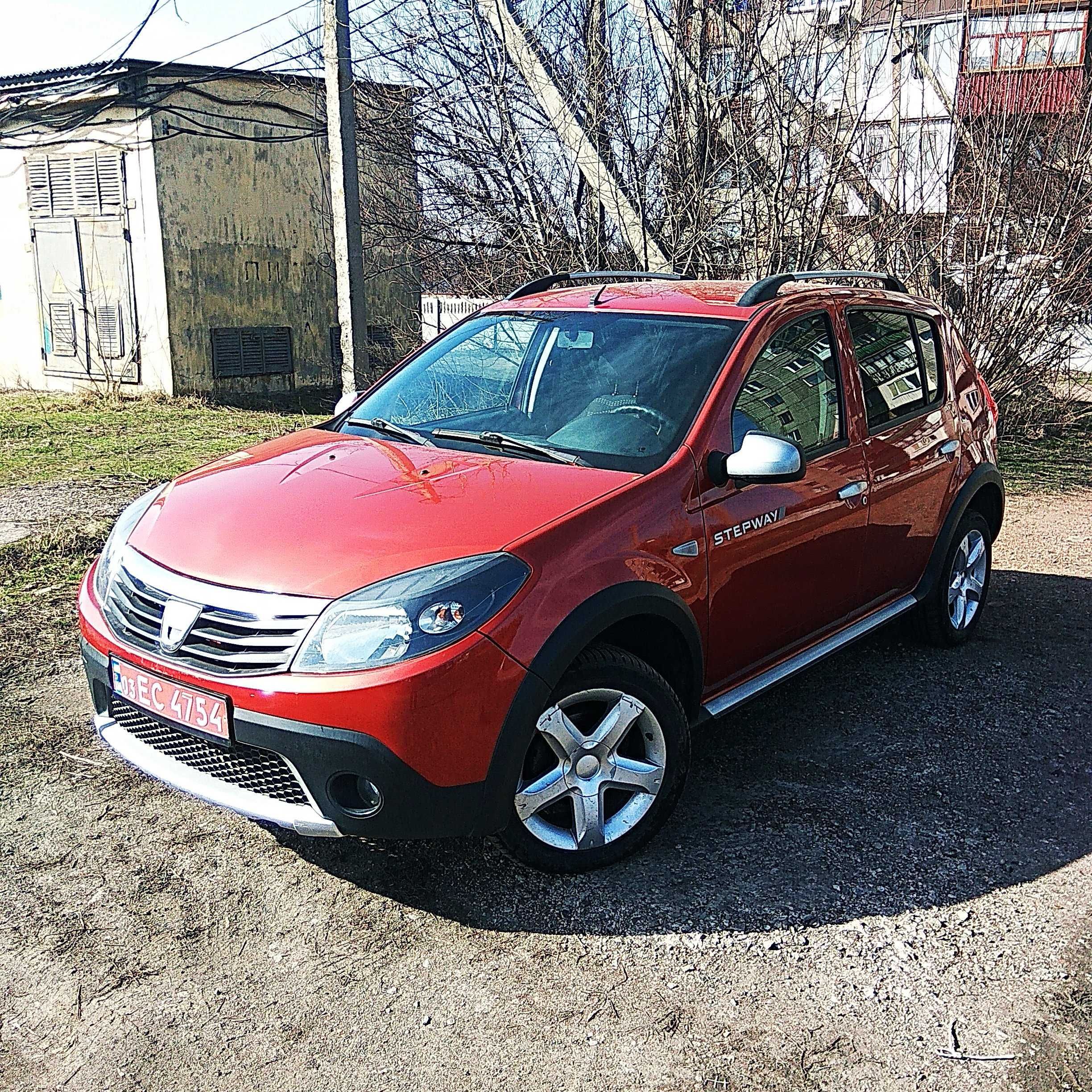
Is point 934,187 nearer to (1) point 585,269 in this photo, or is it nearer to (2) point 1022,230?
(2) point 1022,230

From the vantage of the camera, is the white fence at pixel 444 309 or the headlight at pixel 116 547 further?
the white fence at pixel 444 309

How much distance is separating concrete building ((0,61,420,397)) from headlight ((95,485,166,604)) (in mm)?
9406

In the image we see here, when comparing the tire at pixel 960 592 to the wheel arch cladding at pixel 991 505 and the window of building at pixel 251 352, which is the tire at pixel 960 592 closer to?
the wheel arch cladding at pixel 991 505

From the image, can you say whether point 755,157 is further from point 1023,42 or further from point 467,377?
point 467,377

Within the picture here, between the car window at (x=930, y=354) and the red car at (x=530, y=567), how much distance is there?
32cm

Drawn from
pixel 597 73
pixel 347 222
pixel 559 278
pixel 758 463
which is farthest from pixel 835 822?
pixel 597 73

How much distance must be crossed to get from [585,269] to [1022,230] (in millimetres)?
3969

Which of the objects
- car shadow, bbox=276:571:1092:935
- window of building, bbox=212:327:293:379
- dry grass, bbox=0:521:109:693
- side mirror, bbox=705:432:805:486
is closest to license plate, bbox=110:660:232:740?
car shadow, bbox=276:571:1092:935

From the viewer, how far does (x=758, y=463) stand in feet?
12.3

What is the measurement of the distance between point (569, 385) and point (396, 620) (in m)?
1.53

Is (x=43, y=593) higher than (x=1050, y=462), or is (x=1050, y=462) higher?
(x=43, y=593)

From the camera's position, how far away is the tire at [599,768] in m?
3.31

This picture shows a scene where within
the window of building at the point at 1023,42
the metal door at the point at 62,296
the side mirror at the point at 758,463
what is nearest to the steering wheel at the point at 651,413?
the side mirror at the point at 758,463

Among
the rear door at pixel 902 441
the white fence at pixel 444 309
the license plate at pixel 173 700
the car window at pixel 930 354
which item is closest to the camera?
the license plate at pixel 173 700
